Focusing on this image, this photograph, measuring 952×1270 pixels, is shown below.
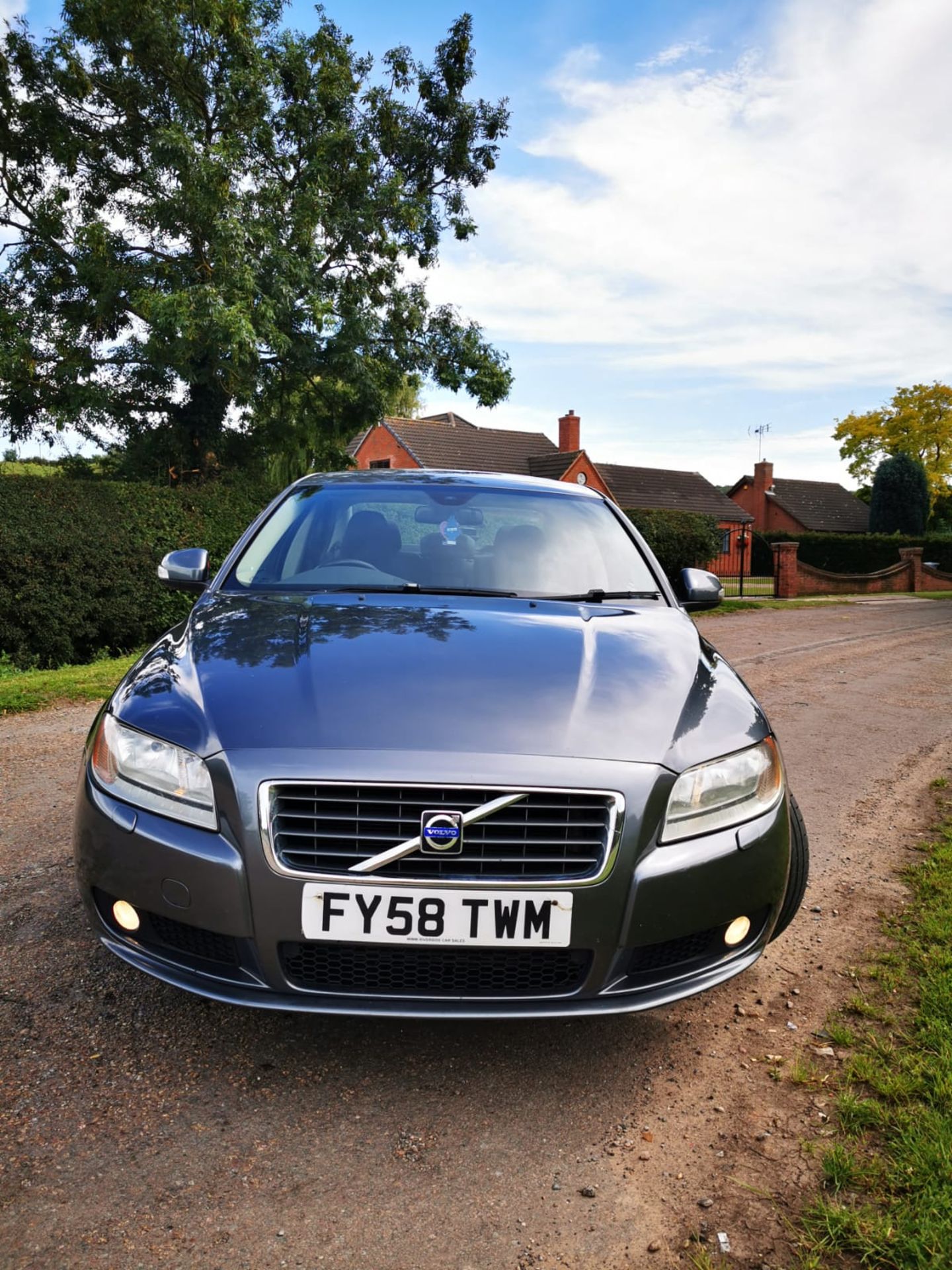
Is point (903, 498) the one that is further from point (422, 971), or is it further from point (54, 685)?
point (422, 971)

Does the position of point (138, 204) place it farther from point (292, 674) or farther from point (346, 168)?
point (292, 674)

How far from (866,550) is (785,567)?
19527mm

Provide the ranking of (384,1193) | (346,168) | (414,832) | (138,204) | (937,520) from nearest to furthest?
(384,1193)
(414,832)
(138,204)
(346,168)
(937,520)

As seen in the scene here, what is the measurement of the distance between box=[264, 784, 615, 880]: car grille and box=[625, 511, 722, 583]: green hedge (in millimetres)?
17566

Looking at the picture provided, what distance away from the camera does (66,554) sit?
1020 cm

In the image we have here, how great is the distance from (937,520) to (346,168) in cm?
5179

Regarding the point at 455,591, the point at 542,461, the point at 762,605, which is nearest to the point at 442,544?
the point at 455,591

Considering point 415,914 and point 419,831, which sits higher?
point 419,831

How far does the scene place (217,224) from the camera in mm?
12984

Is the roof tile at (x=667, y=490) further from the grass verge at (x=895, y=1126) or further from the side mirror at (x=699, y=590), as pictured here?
the grass verge at (x=895, y=1126)

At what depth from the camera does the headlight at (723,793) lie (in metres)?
2.17

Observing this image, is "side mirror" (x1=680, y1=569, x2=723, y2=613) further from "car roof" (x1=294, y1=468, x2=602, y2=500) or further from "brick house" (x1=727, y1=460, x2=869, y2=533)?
"brick house" (x1=727, y1=460, x2=869, y2=533)

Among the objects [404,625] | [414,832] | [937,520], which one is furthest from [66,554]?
[937,520]

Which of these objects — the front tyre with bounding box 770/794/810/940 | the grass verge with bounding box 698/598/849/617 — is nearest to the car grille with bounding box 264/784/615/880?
the front tyre with bounding box 770/794/810/940
